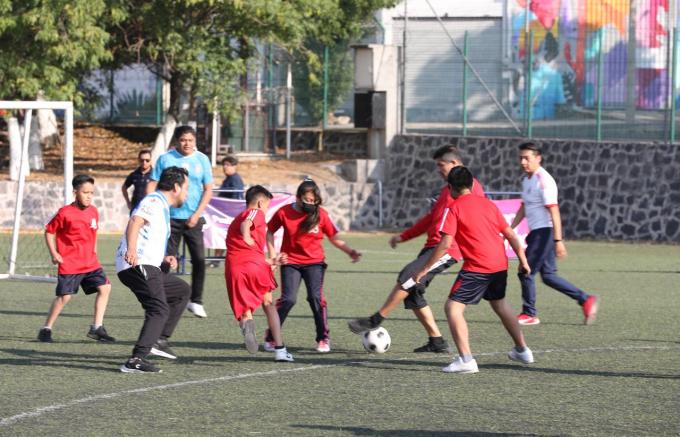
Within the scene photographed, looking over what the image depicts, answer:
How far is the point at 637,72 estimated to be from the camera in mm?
26578

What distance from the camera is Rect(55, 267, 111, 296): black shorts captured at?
11.6 meters

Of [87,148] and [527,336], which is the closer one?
[527,336]

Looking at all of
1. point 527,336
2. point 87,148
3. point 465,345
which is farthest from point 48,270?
point 87,148

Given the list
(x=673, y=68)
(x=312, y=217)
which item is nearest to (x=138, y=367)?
(x=312, y=217)

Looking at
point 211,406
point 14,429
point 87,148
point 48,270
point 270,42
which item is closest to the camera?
point 14,429

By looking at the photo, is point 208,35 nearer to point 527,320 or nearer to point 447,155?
point 527,320

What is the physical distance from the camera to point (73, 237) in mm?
11703

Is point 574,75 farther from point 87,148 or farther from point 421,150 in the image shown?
point 87,148

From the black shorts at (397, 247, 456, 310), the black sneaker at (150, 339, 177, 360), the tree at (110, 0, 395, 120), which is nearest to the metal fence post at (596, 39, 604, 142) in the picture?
the tree at (110, 0, 395, 120)

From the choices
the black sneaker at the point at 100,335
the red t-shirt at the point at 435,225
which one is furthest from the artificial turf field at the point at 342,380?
the red t-shirt at the point at 435,225

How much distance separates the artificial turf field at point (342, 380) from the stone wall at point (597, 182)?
35.1 ft

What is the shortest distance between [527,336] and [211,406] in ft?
14.5

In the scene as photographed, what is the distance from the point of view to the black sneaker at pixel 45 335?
11.4 meters

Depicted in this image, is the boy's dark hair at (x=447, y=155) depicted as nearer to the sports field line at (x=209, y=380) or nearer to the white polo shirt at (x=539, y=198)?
the sports field line at (x=209, y=380)
